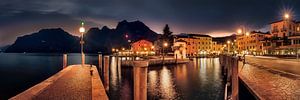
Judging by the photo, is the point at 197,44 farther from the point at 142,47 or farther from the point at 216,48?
the point at 142,47

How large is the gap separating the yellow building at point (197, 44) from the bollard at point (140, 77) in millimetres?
138392

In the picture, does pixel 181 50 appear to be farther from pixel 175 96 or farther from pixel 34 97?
pixel 34 97

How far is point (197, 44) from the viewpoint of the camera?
154500mm

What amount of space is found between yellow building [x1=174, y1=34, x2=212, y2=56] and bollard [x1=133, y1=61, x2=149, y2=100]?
138392 mm

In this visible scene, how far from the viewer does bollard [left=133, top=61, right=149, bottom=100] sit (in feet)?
29.1

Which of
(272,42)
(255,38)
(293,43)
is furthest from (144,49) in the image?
(293,43)

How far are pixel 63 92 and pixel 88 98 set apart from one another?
250 centimetres

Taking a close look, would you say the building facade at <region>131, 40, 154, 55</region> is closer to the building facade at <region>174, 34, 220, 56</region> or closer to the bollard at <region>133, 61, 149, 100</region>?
the building facade at <region>174, 34, 220, 56</region>

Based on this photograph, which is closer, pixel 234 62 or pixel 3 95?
pixel 234 62

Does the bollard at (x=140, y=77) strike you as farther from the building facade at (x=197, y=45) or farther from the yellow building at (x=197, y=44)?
the yellow building at (x=197, y=44)

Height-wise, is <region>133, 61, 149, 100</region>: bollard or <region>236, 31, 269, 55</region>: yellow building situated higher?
<region>236, 31, 269, 55</region>: yellow building

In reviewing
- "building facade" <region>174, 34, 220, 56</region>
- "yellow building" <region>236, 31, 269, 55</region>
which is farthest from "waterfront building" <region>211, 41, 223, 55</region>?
"yellow building" <region>236, 31, 269, 55</region>

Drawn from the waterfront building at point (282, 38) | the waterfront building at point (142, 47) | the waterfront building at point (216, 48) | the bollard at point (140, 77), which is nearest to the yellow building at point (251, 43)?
the waterfront building at point (282, 38)

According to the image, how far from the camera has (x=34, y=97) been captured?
12.2 metres
